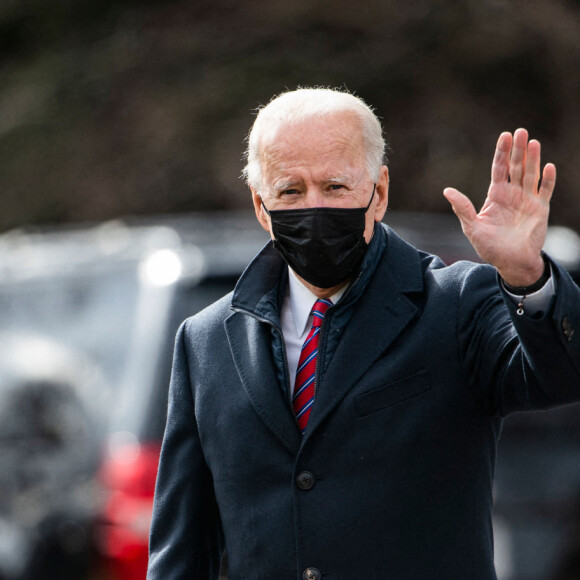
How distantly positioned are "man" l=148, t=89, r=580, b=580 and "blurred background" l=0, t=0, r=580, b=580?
1.82 metres

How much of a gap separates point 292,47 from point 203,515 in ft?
34.2

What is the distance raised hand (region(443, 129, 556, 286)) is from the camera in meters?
2.38

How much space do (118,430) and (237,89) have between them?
8.43 metres

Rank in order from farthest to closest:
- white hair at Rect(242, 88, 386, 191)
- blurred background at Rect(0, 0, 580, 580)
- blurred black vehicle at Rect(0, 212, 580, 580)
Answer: blurred background at Rect(0, 0, 580, 580), blurred black vehicle at Rect(0, 212, 580, 580), white hair at Rect(242, 88, 386, 191)

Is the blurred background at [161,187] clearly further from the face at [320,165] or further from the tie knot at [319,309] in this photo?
the face at [320,165]

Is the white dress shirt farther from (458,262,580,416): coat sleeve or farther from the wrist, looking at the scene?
the wrist

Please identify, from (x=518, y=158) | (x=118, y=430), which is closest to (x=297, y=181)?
(x=518, y=158)

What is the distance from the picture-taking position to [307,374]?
271 centimetres

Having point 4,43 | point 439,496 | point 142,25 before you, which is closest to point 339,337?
point 439,496

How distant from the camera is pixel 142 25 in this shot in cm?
1396

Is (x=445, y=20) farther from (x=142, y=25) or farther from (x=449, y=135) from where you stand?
(x=142, y=25)

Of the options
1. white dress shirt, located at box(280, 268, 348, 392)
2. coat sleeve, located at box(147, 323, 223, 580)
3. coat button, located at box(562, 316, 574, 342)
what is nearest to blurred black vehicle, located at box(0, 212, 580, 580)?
coat sleeve, located at box(147, 323, 223, 580)

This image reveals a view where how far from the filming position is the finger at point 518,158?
2467mm

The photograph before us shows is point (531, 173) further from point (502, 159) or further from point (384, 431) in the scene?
point (384, 431)
